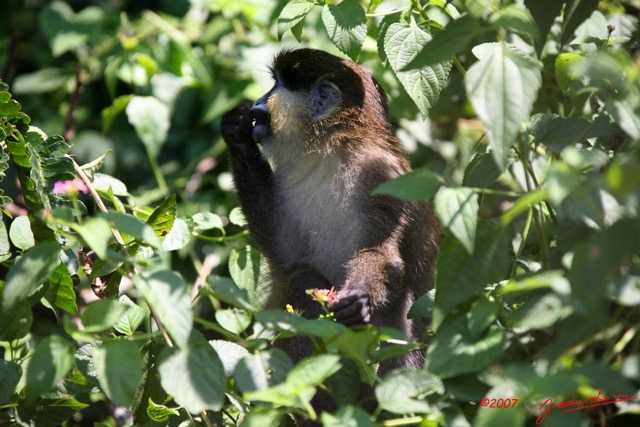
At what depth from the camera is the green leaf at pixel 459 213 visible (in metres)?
2.22

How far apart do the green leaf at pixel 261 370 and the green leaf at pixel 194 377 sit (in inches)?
2.3

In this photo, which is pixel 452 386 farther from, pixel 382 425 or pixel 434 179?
pixel 434 179

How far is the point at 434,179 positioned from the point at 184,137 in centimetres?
473

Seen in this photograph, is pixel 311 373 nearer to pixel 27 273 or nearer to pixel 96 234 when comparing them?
pixel 96 234

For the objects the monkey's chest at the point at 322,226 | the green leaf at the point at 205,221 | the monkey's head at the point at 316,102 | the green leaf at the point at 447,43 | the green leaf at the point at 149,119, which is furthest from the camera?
the green leaf at the point at 149,119

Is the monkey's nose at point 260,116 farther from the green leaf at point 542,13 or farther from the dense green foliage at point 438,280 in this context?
the green leaf at point 542,13

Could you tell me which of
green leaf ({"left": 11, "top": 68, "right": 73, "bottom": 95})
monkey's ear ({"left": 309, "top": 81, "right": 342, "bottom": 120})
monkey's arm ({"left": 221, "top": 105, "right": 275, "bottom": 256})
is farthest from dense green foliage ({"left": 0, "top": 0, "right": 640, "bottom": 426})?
green leaf ({"left": 11, "top": 68, "right": 73, "bottom": 95})

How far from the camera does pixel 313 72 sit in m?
4.55

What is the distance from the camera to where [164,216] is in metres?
3.46

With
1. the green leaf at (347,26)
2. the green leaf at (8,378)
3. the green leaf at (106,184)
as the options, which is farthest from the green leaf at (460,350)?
the green leaf at (106,184)

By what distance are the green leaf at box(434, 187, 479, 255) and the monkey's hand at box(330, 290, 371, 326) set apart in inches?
45.9

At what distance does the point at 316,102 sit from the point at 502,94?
2314 millimetres

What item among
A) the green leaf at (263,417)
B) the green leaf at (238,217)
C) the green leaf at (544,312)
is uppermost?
the green leaf at (544,312)

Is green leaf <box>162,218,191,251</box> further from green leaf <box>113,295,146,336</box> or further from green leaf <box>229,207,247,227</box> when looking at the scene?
green leaf <box>229,207,247,227</box>
